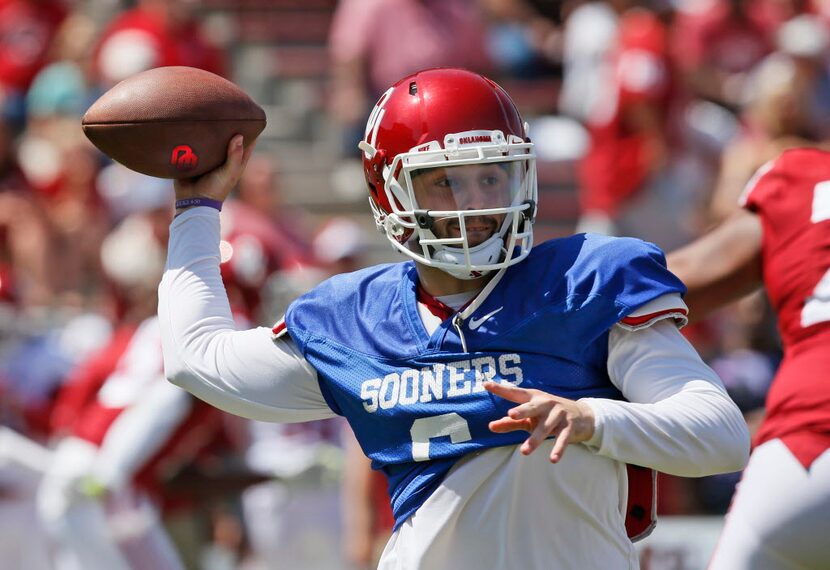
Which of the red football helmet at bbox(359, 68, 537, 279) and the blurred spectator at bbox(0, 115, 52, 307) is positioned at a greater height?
the red football helmet at bbox(359, 68, 537, 279)

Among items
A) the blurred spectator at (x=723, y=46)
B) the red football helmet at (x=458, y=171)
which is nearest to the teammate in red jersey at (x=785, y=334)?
the red football helmet at (x=458, y=171)

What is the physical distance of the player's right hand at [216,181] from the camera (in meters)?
3.28

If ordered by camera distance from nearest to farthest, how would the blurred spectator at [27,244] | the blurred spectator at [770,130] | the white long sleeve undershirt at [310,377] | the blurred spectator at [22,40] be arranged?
the white long sleeve undershirt at [310,377]
the blurred spectator at [770,130]
the blurred spectator at [27,244]
the blurred spectator at [22,40]

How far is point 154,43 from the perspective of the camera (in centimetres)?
902

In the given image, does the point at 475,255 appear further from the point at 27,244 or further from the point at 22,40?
the point at 22,40

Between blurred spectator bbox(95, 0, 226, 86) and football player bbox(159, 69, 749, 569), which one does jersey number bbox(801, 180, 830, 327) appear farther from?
blurred spectator bbox(95, 0, 226, 86)

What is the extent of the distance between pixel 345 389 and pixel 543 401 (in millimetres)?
572

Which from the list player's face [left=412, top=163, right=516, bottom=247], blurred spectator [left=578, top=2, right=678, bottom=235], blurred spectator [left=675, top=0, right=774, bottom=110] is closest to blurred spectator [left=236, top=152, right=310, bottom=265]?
blurred spectator [left=578, top=2, right=678, bottom=235]

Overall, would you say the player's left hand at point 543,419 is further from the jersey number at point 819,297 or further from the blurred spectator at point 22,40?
the blurred spectator at point 22,40

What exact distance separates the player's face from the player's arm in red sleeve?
0.95m

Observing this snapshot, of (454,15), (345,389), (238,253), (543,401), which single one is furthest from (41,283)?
(543,401)

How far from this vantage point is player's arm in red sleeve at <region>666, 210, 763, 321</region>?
3818 mm

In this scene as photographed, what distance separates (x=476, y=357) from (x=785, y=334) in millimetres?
1142

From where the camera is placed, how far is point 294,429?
7.50 meters
